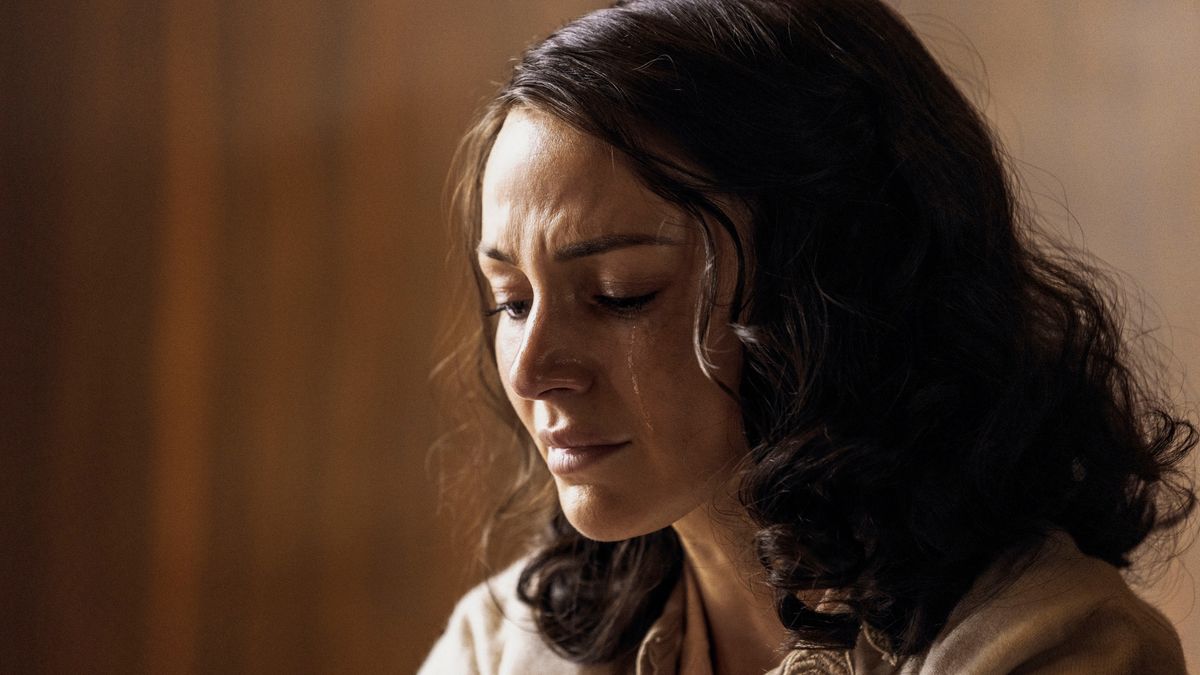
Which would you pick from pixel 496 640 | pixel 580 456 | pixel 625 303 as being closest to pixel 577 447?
pixel 580 456

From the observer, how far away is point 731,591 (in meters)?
1.05

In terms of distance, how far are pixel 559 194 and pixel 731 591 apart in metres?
0.38

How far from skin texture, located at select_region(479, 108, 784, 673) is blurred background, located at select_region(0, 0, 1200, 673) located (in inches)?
19.8

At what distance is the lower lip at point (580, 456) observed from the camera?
90 cm

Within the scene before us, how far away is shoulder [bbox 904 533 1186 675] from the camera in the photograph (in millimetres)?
843

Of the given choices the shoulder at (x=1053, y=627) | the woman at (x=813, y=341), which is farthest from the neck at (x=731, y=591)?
the shoulder at (x=1053, y=627)

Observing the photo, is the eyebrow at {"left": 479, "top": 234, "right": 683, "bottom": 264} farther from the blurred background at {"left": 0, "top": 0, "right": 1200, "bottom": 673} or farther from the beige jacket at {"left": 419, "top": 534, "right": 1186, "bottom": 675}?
the blurred background at {"left": 0, "top": 0, "right": 1200, "bottom": 673}

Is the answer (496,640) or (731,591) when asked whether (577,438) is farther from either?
(496,640)

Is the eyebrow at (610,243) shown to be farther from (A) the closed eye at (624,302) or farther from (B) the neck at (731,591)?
(B) the neck at (731,591)

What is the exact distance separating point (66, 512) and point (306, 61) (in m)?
0.59

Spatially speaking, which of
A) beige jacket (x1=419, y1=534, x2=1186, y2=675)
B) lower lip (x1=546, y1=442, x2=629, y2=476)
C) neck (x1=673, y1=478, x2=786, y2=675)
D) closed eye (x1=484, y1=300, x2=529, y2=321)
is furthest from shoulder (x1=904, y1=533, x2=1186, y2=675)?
closed eye (x1=484, y1=300, x2=529, y2=321)

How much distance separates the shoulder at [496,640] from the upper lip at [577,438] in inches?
10.9

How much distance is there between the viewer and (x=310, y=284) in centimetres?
154

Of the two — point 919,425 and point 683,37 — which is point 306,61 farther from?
point 919,425
